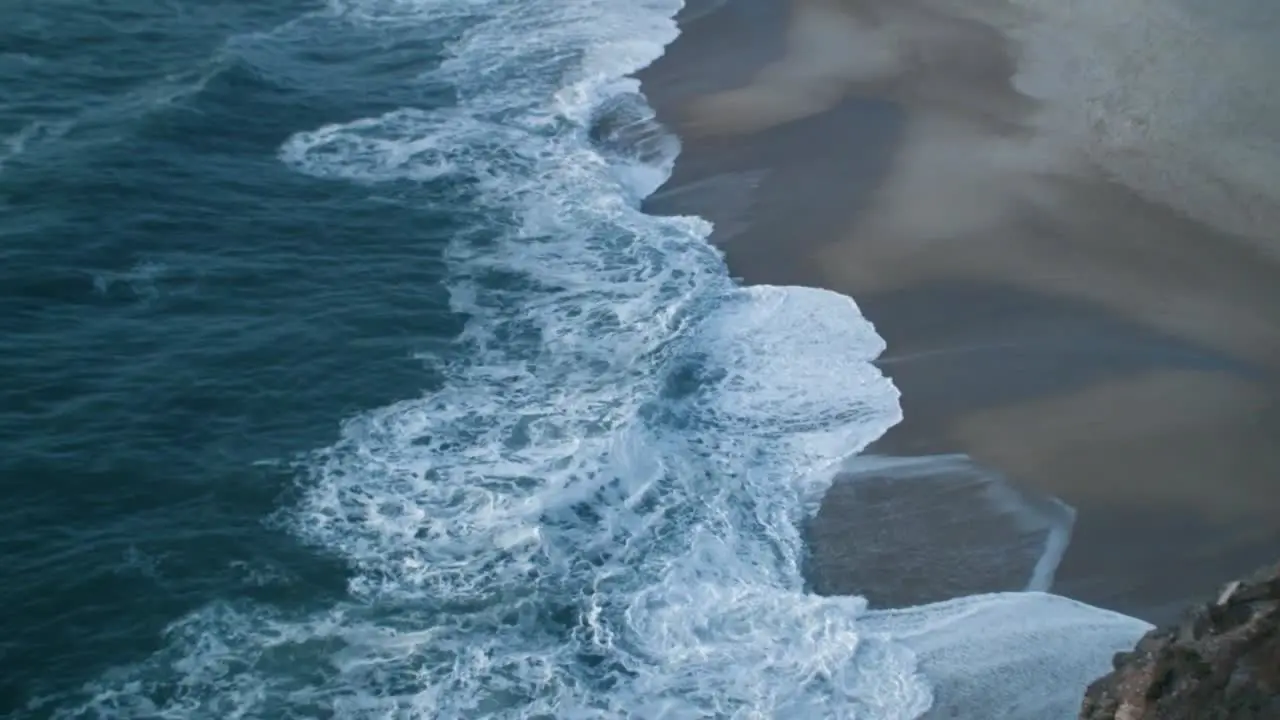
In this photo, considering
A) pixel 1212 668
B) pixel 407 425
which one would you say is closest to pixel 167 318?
pixel 407 425

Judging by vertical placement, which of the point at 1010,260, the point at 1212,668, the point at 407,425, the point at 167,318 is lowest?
the point at 407,425

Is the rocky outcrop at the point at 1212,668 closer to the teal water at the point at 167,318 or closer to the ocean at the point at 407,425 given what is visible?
the ocean at the point at 407,425

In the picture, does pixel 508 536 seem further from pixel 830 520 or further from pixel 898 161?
pixel 898 161

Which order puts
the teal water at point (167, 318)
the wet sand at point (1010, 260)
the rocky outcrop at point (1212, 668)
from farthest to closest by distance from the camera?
the wet sand at point (1010, 260)
the teal water at point (167, 318)
the rocky outcrop at point (1212, 668)

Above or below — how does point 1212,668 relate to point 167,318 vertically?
above

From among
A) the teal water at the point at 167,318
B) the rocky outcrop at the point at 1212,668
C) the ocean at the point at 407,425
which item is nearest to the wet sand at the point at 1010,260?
the ocean at the point at 407,425

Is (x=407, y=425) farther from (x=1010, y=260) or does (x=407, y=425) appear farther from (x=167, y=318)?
(x=1010, y=260)
